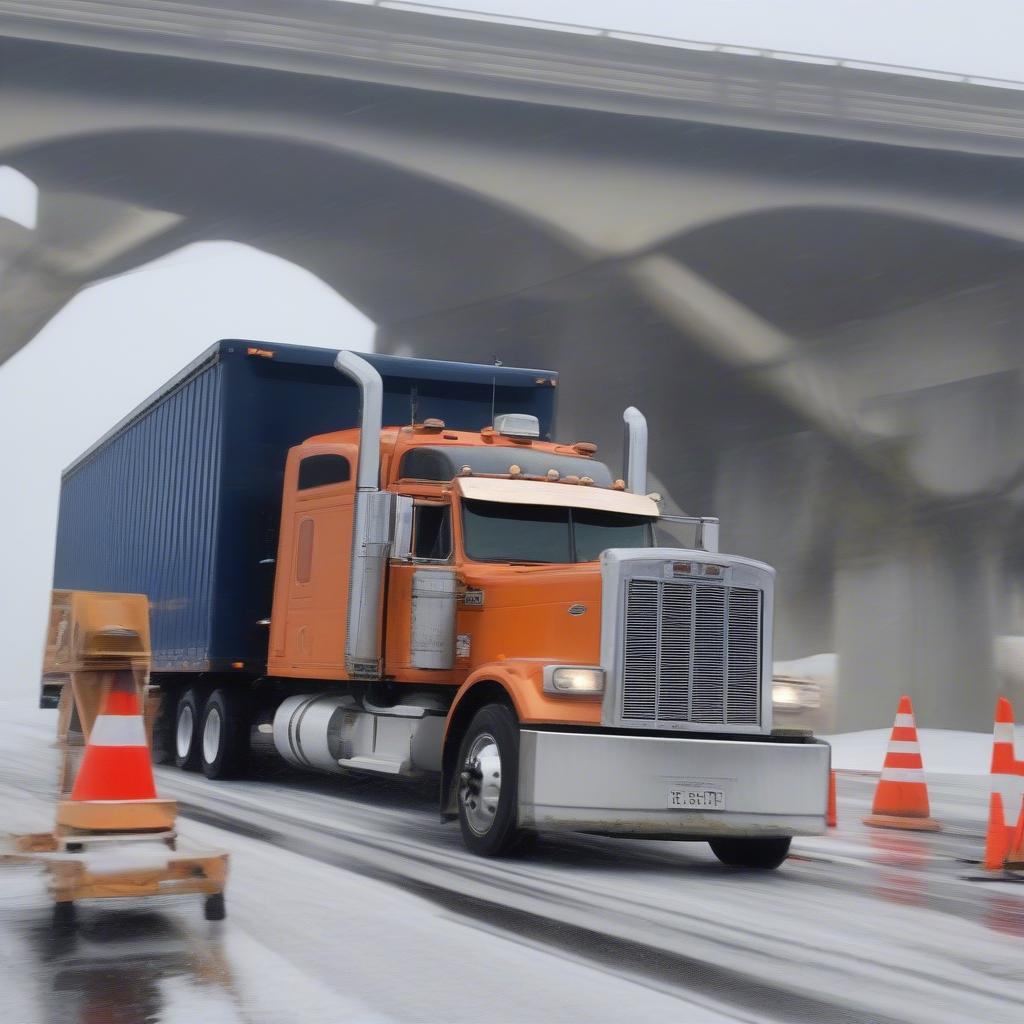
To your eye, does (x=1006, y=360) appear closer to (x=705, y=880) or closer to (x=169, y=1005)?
(x=705, y=880)

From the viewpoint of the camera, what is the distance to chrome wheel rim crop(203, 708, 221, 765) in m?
15.1

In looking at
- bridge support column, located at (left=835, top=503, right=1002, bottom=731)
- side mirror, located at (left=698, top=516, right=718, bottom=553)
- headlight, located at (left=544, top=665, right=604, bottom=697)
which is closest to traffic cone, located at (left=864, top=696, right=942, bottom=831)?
side mirror, located at (left=698, top=516, right=718, bottom=553)

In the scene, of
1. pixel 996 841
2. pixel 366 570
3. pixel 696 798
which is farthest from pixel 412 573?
pixel 996 841

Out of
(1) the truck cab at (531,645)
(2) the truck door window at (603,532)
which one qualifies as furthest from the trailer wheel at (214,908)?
→ (2) the truck door window at (603,532)

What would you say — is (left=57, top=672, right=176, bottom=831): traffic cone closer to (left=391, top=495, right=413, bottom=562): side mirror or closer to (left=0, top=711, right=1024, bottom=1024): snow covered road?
(left=0, top=711, right=1024, bottom=1024): snow covered road

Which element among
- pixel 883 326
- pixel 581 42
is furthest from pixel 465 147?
pixel 883 326

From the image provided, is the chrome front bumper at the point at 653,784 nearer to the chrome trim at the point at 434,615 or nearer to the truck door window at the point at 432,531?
the chrome trim at the point at 434,615

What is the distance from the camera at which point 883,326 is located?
115ft

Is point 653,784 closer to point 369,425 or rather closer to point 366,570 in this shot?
point 366,570

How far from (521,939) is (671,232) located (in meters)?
32.2

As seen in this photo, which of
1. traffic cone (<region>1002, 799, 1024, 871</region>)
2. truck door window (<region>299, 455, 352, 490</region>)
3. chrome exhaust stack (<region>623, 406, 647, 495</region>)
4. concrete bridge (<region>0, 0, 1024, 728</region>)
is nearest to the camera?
traffic cone (<region>1002, 799, 1024, 871</region>)

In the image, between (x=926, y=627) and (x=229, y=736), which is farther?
(x=926, y=627)

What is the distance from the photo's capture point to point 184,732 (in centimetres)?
1627

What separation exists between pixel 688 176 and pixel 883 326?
602 cm
